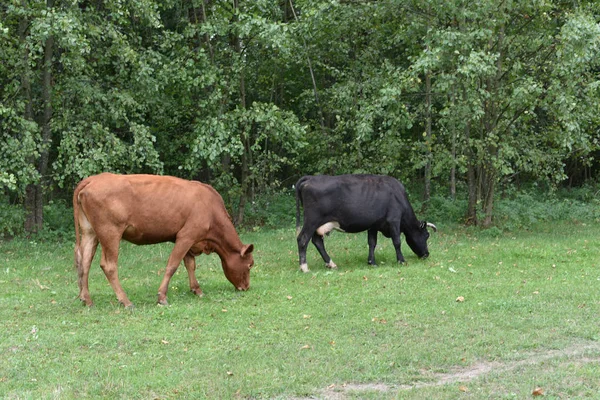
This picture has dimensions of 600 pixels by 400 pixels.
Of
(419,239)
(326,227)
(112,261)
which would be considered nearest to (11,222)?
(112,261)

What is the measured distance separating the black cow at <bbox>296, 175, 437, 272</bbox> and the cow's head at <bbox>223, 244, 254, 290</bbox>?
2.12m

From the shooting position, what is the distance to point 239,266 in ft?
35.8

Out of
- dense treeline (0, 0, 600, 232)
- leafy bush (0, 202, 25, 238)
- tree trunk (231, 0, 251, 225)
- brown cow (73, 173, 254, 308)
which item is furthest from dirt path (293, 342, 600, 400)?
leafy bush (0, 202, 25, 238)

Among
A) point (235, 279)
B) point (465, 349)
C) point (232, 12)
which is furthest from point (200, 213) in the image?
point (232, 12)

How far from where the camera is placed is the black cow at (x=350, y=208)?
13.1 m

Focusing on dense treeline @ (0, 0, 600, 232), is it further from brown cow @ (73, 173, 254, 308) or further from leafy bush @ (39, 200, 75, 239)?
brown cow @ (73, 173, 254, 308)

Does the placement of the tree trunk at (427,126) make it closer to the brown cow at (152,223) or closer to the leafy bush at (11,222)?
the brown cow at (152,223)

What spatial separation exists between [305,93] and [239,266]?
11243mm

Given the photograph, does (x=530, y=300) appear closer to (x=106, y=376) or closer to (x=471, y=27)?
(x=106, y=376)

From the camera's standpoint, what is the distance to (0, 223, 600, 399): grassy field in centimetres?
643

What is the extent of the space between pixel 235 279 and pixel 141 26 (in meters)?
11.9

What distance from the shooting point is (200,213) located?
10477mm

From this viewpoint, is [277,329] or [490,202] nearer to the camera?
[277,329]

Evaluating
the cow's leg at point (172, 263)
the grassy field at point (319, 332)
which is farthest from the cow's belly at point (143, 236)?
the grassy field at point (319, 332)
